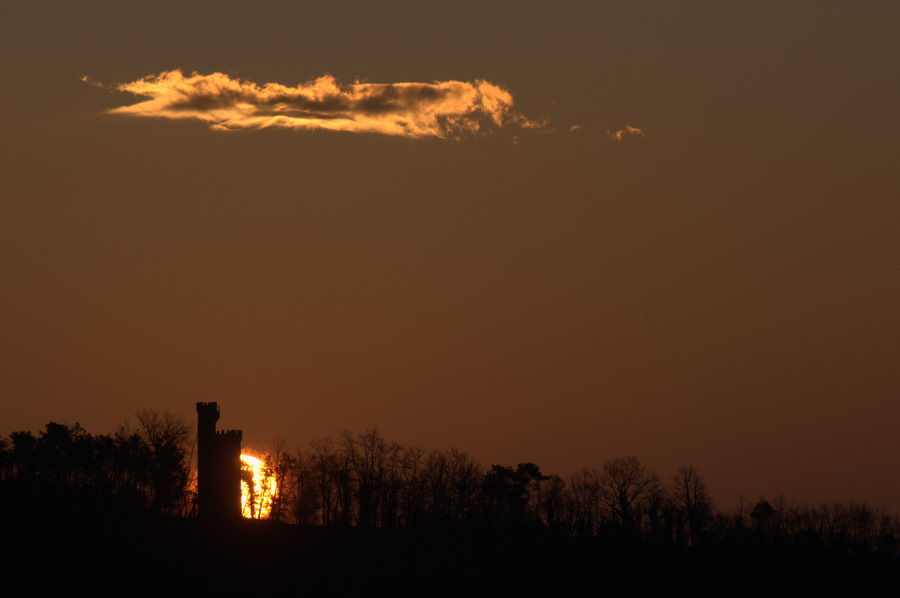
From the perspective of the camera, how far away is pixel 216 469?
389 ft

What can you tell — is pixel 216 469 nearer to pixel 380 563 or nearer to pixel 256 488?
pixel 256 488

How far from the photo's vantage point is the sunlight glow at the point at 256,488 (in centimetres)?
12850

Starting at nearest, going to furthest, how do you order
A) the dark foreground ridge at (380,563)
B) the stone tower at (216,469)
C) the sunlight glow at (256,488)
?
1. the dark foreground ridge at (380,563)
2. the stone tower at (216,469)
3. the sunlight glow at (256,488)

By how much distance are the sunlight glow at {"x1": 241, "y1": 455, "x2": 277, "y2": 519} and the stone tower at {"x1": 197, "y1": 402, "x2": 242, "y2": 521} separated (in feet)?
20.7

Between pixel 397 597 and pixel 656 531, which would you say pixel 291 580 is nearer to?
pixel 397 597

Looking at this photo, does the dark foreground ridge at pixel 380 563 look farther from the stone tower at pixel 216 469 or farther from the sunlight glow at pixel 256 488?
the sunlight glow at pixel 256 488

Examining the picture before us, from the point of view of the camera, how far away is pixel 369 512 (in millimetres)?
134750

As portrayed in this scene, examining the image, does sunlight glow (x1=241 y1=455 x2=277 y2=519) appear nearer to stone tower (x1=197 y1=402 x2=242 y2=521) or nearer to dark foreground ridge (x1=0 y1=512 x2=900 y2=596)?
stone tower (x1=197 y1=402 x2=242 y2=521)

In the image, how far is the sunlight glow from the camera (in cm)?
12850

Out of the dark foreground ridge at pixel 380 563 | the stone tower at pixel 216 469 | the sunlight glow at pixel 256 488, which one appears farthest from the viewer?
the sunlight glow at pixel 256 488

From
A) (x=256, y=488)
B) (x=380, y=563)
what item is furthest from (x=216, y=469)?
(x=380, y=563)

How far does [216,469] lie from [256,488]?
615 inches

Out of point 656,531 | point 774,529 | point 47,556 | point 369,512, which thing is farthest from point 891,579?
point 47,556

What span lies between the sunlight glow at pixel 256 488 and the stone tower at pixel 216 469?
6299 mm
